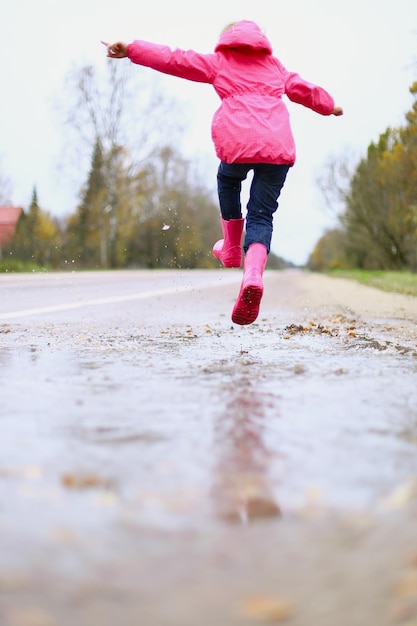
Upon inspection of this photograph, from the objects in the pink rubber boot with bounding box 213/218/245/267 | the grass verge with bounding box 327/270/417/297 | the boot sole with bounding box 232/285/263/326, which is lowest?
the grass verge with bounding box 327/270/417/297

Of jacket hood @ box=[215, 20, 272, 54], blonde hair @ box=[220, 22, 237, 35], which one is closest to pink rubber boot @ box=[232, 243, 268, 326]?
jacket hood @ box=[215, 20, 272, 54]

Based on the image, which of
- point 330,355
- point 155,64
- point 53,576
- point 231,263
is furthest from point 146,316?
point 53,576

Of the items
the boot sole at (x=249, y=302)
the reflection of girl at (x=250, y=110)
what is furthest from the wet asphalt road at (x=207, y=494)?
the reflection of girl at (x=250, y=110)

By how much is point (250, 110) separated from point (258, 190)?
475 millimetres

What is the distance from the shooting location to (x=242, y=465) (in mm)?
1467

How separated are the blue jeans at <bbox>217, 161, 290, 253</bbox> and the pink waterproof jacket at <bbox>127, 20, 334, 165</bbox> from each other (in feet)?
0.42

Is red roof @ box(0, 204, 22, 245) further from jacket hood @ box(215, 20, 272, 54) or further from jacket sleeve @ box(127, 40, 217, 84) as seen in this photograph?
jacket hood @ box(215, 20, 272, 54)

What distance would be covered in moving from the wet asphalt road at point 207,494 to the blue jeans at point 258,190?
5.85ft

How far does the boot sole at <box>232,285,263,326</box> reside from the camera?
402cm

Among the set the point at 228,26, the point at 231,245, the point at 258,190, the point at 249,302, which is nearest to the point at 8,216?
the point at 231,245

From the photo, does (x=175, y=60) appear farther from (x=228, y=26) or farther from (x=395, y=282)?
(x=395, y=282)

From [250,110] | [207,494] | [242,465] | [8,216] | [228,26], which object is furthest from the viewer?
[8,216]

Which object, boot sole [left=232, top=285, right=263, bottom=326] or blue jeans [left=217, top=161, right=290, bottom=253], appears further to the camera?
blue jeans [left=217, top=161, right=290, bottom=253]

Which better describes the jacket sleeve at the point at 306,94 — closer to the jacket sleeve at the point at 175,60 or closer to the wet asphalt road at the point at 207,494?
the jacket sleeve at the point at 175,60
